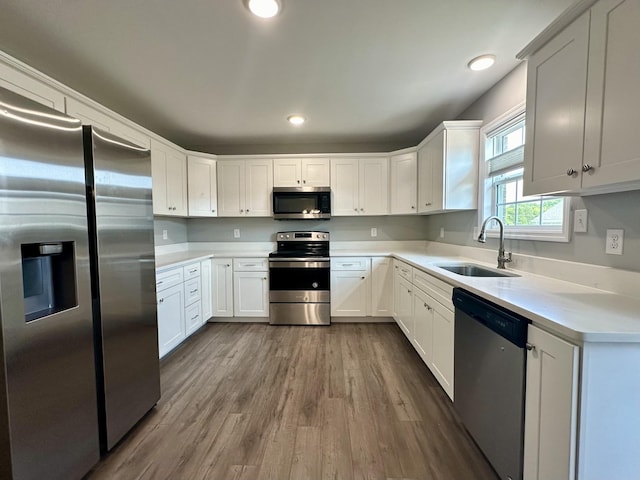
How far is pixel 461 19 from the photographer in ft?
4.99

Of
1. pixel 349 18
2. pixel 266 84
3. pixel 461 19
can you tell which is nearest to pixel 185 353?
pixel 266 84

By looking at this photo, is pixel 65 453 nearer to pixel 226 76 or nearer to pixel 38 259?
pixel 38 259

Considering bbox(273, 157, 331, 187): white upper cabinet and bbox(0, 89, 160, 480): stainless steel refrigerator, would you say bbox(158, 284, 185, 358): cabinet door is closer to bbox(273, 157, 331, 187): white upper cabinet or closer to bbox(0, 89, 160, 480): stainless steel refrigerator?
bbox(0, 89, 160, 480): stainless steel refrigerator

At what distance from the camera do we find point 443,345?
1.86 metres

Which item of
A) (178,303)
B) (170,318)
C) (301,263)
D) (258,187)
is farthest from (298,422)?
(258,187)

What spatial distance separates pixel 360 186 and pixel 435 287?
194 centimetres

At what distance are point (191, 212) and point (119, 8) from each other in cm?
221

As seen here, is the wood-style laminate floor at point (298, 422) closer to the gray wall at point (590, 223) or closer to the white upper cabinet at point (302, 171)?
the gray wall at point (590, 223)

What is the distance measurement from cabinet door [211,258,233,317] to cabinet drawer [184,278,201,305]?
0.96 feet

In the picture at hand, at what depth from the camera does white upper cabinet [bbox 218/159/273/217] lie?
11.8 ft

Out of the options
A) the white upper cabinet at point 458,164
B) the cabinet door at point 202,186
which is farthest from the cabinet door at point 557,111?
the cabinet door at point 202,186

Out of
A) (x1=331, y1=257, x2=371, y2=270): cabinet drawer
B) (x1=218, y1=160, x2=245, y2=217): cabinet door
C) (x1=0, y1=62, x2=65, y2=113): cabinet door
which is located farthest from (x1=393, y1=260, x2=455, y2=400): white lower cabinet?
(x1=0, y1=62, x2=65, y2=113): cabinet door

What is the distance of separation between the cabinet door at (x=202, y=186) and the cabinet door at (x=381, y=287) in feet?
7.42

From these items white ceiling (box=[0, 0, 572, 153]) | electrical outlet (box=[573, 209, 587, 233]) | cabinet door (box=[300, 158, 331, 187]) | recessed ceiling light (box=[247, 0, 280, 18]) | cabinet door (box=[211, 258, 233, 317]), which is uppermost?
white ceiling (box=[0, 0, 572, 153])
